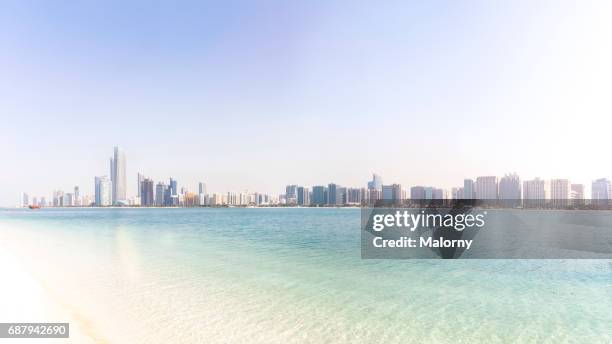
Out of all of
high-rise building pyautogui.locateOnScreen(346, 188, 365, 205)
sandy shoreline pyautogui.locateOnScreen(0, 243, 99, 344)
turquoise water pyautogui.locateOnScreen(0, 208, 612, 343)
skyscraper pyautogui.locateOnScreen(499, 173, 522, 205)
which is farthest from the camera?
high-rise building pyautogui.locateOnScreen(346, 188, 365, 205)

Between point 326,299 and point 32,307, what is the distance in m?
7.69

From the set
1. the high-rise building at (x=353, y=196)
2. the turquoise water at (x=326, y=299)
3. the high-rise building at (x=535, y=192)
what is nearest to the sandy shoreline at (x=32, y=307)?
the turquoise water at (x=326, y=299)

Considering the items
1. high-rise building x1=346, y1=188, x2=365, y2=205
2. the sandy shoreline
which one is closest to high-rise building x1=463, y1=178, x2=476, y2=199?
high-rise building x1=346, y1=188, x2=365, y2=205

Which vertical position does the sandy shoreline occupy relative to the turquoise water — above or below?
above

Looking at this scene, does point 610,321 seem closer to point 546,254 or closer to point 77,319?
point 77,319

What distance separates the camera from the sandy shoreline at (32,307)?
6.90m

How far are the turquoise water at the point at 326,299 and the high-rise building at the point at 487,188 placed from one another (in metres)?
109

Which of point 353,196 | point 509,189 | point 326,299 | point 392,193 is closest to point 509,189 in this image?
point 509,189

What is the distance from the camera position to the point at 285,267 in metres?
15.2

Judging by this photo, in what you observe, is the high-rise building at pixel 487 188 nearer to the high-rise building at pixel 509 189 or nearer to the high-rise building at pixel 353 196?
the high-rise building at pixel 509 189

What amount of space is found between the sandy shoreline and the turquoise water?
0.75 feet

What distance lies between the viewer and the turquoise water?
7461 millimetres

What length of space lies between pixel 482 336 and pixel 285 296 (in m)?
5.29

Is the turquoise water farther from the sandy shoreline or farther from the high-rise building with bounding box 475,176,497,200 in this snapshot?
the high-rise building with bounding box 475,176,497,200
